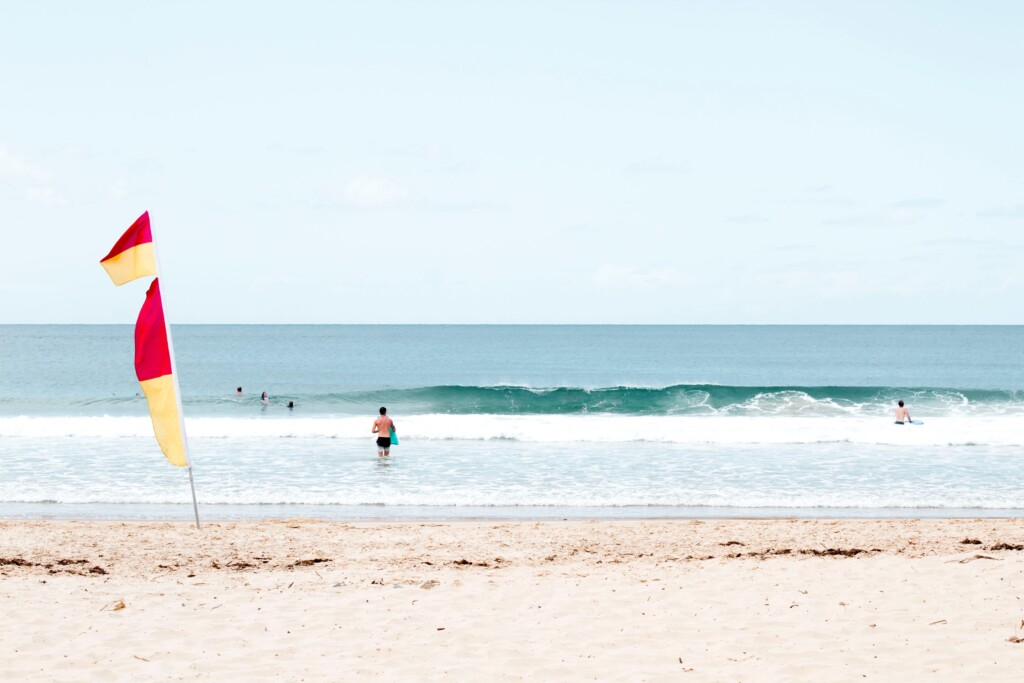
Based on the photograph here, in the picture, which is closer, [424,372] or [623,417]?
[623,417]

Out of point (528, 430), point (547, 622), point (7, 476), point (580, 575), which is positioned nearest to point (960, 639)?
point (547, 622)

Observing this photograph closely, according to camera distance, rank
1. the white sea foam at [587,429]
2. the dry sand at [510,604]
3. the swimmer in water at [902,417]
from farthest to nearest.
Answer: the swimmer in water at [902,417] → the white sea foam at [587,429] → the dry sand at [510,604]

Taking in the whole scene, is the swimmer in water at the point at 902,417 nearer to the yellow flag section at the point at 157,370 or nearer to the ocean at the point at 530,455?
the ocean at the point at 530,455

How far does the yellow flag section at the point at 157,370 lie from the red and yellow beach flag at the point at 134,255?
0.81 ft

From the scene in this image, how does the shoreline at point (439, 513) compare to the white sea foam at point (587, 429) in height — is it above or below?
below

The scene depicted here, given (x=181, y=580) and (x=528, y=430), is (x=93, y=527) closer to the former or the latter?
(x=181, y=580)

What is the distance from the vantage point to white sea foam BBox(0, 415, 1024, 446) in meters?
25.3

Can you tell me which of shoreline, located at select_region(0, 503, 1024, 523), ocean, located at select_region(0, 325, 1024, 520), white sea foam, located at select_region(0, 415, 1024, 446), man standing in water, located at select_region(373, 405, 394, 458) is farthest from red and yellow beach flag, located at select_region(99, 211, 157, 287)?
white sea foam, located at select_region(0, 415, 1024, 446)

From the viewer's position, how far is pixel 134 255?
10.7m

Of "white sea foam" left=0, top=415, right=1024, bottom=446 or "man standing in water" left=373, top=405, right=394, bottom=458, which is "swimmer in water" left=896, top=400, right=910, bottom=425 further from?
"man standing in water" left=373, top=405, right=394, bottom=458

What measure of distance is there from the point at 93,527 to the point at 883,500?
1283 cm

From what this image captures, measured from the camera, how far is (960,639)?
→ 681 centimetres

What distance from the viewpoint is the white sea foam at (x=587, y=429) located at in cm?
2528

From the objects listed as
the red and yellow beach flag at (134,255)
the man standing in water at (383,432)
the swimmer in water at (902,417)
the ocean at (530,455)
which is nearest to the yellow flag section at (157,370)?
the red and yellow beach flag at (134,255)
